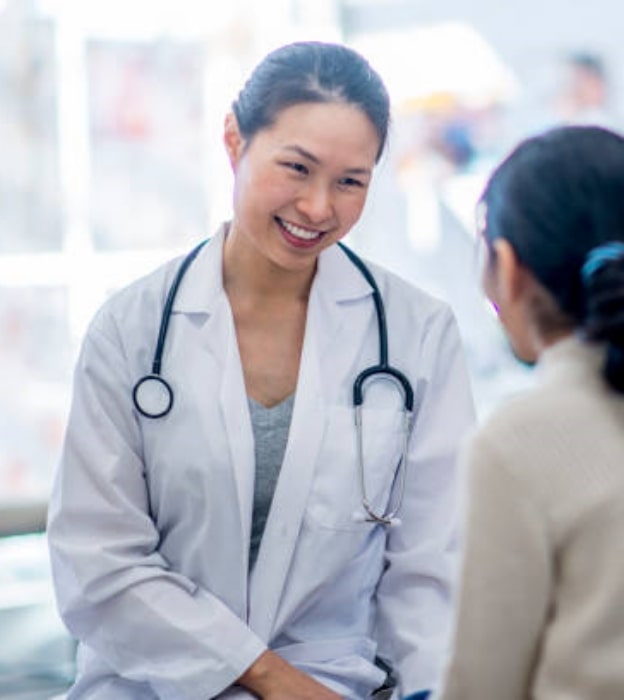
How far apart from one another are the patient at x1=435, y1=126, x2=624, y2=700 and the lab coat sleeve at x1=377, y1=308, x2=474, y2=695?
55cm

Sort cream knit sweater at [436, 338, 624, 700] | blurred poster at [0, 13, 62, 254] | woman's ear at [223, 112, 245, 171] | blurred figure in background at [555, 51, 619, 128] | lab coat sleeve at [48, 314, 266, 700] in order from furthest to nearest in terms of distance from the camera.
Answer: blurred figure in background at [555, 51, 619, 128]
blurred poster at [0, 13, 62, 254]
woman's ear at [223, 112, 245, 171]
lab coat sleeve at [48, 314, 266, 700]
cream knit sweater at [436, 338, 624, 700]

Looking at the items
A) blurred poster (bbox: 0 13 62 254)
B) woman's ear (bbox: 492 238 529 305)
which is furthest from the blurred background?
woman's ear (bbox: 492 238 529 305)

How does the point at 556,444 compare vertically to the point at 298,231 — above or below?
below

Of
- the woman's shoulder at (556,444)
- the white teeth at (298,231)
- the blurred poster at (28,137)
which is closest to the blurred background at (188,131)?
the blurred poster at (28,137)

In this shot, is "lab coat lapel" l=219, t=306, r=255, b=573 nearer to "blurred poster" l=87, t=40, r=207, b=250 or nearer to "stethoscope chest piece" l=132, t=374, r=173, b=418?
"stethoscope chest piece" l=132, t=374, r=173, b=418

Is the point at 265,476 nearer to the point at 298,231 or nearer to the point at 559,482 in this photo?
the point at 298,231

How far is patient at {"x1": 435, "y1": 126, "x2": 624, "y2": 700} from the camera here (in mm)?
1007

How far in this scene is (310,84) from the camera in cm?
155

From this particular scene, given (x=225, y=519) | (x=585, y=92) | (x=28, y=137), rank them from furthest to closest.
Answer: (x=585, y=92) < (x=28, y=137) < (x=225, y=519)

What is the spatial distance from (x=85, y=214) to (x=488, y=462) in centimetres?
245

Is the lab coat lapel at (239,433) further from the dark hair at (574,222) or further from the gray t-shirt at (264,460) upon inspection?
the dark hair at (574,222)

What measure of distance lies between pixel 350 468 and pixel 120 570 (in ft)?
0.97

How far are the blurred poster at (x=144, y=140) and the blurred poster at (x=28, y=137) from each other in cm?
10

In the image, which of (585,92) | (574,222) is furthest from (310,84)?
(585,92)
